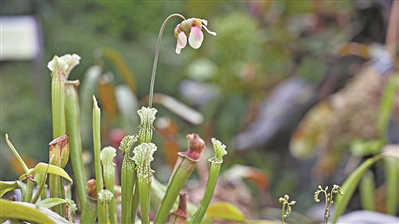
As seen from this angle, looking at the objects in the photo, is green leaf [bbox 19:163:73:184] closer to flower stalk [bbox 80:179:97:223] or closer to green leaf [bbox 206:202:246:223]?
flower stalk [bbox 80:179:97:223]

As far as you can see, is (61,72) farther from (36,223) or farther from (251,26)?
(251,26)

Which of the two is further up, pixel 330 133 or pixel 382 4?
pixel 382 4

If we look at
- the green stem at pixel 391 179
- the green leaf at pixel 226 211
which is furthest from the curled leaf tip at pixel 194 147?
the green stem at pixel 391 179

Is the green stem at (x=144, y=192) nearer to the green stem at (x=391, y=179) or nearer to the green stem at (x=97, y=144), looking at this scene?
the green stem at (x=97, y=144)

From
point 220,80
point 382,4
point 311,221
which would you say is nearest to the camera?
point 311,221

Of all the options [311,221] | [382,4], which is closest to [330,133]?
[311,221]

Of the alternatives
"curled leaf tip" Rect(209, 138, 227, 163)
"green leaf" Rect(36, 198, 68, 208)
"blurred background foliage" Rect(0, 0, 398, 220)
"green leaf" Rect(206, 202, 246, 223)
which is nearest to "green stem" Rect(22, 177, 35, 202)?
"green leaf" Rect(36, 198, 68, 208)
